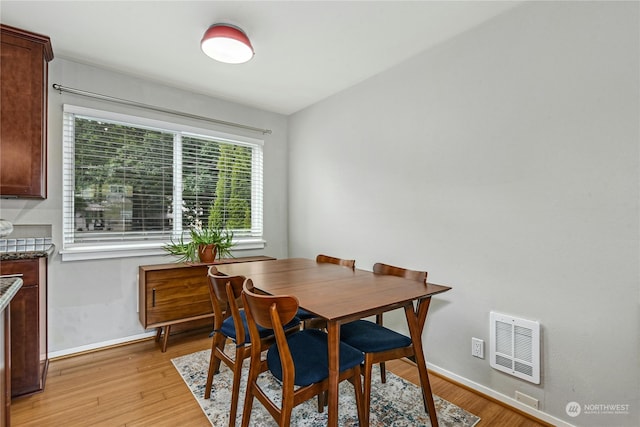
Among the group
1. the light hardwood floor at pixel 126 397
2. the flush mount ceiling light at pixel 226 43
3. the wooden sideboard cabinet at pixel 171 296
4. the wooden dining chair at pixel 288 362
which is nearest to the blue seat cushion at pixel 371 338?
the wooden dining chair at pixel 288 362

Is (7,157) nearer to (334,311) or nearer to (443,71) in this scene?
(334,311)

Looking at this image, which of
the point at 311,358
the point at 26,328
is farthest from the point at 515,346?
the point at 26,328

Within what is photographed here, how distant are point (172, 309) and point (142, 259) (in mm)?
591

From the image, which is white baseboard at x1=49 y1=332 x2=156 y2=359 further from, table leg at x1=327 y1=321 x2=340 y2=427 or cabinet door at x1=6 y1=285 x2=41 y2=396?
table leg at x1=327 y1=321 x2=340 y2=427

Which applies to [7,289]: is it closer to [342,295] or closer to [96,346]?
[342,295]

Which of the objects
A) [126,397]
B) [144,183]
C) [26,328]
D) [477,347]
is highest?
[144,183]

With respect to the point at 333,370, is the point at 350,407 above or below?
below

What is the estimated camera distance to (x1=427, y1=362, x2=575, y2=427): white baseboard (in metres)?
1.71

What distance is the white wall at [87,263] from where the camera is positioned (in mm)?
2471

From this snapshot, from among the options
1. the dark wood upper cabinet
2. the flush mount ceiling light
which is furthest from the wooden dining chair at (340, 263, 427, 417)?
the dark wood upper cabinet

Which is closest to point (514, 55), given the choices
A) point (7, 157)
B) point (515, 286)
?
point (515, 286)

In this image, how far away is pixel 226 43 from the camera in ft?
6.65

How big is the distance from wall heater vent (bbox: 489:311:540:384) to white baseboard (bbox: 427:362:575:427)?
168mm

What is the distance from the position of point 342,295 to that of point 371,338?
37cm
